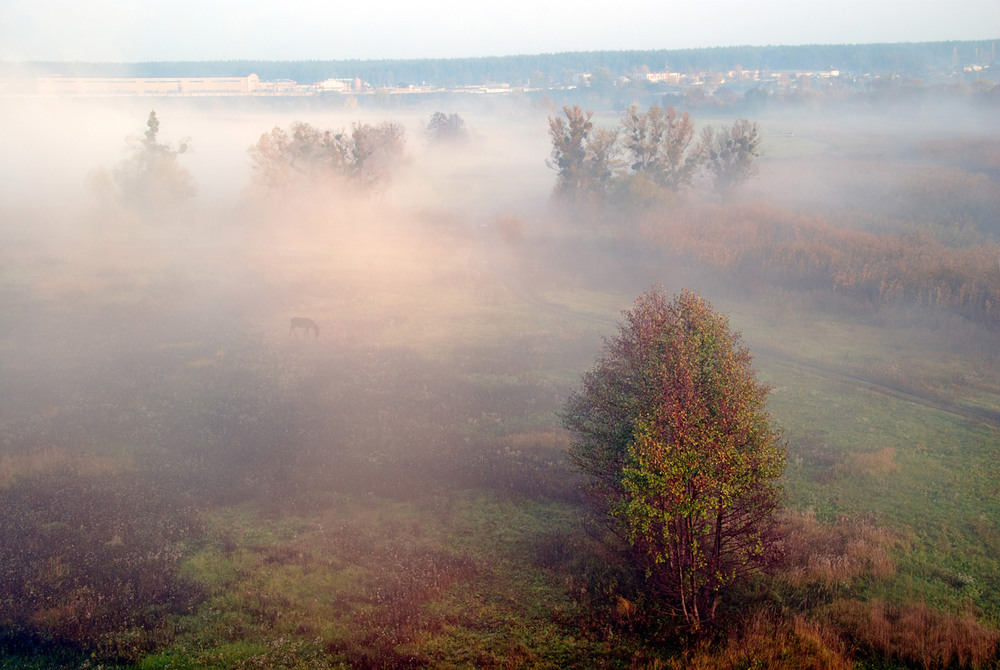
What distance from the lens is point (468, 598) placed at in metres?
18.3

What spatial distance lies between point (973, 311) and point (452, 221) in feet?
194

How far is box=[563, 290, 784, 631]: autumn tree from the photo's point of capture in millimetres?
14133

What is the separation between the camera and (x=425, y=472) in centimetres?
2655

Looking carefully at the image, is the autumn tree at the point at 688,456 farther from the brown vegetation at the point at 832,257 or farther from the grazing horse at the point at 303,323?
the brown vegetation at the point at 832,257

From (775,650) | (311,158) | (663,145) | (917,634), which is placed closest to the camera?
(775,650)

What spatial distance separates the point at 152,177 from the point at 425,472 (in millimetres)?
72060

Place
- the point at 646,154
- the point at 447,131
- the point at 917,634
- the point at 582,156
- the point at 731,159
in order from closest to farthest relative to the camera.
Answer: the point at 917,634
the point at 582,156
the point at 646,154
the point at 731,159
the point at 447,131

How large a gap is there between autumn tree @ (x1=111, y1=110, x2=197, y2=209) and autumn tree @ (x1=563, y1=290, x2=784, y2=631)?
8103cm

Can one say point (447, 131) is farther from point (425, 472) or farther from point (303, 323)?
point (425, 472)

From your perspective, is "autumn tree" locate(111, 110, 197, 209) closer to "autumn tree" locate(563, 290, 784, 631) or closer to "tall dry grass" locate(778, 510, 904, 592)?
"autumn tree" locate(563, 290, 784, 631)

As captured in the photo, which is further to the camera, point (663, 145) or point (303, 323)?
point (663, 145)

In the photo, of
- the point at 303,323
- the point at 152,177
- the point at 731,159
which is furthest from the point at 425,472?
the point at 731,159

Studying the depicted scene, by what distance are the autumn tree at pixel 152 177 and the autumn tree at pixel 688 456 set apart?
81027 mm

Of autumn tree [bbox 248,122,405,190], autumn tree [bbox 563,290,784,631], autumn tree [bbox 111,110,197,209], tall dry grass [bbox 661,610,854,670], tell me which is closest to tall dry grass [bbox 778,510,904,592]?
tall dry grass [bbox 661,610,854,670]
